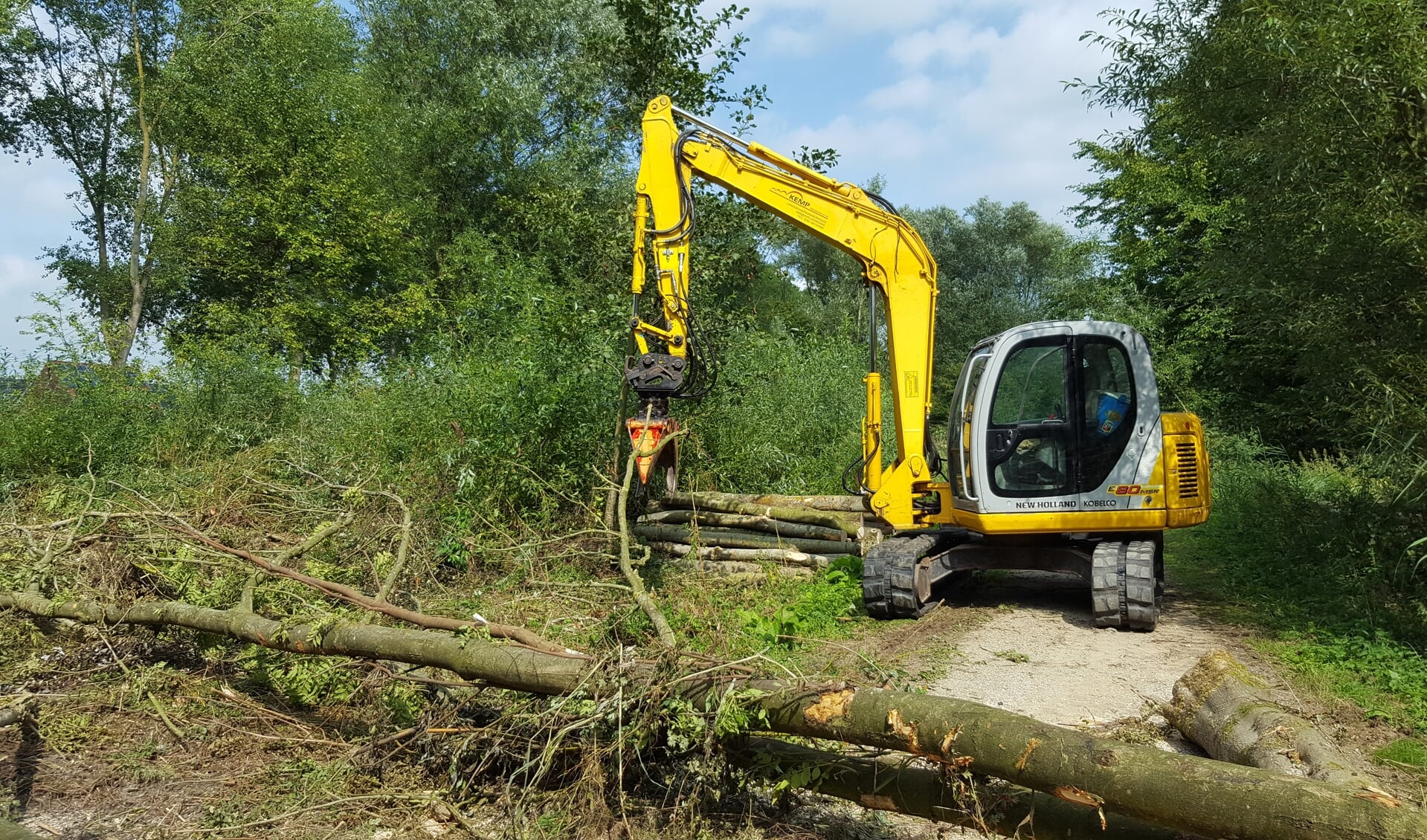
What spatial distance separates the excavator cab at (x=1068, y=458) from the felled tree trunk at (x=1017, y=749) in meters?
3.94

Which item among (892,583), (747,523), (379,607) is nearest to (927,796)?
(379,607)

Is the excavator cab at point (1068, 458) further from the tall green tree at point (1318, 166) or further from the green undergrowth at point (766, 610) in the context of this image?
the tall green tree at point (1318, 166)

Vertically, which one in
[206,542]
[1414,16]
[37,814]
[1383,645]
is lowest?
[37,814]

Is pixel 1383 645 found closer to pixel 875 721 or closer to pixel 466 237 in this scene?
pixel 875 721

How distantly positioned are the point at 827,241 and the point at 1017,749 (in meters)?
6.16

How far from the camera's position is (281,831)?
3.91 m

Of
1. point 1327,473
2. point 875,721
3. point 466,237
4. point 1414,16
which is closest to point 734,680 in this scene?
point 875,721

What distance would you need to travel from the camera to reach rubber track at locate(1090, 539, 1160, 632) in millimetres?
6848

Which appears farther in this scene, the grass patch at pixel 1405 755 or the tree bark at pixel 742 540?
the tree bark at pixel 742 540

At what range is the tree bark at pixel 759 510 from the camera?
9078 millimetres

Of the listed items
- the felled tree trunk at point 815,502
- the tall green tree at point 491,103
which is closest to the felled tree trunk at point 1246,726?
the felled tree trunk at point 815,502

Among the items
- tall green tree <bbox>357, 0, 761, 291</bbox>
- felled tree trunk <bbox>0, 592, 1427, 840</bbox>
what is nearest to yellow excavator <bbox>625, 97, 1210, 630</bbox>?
felled tree trunk <bbox>0, 592, 1427, 840</bbox>

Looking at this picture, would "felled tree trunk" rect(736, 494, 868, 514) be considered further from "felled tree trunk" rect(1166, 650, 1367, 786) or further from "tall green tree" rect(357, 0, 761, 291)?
"tall green tree" rect(357, 0, 761, 291)

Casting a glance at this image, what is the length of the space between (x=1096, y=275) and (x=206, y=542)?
26.4m
